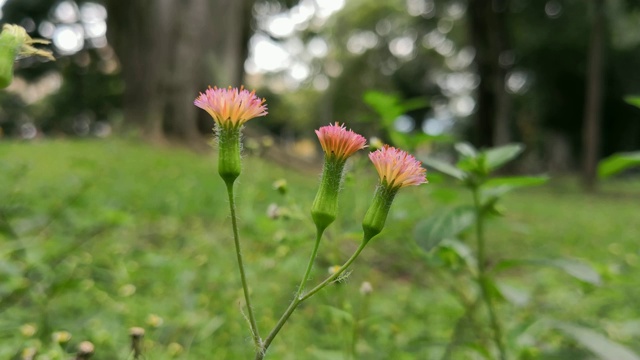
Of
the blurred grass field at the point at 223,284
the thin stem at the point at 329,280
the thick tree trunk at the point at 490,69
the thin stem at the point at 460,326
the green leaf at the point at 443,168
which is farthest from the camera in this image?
the thick tree trunk at the point at 490,69

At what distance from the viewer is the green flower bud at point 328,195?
508 mm

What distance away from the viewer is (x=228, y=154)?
0.51 meters

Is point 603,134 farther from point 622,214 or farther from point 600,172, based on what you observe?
point 600,172

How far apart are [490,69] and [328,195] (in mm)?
14314

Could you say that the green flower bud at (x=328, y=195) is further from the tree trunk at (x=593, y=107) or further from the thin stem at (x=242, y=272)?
the tree trunk at (x=593, y=107)

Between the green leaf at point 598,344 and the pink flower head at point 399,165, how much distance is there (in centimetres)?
56

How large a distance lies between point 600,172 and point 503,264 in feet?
0.98

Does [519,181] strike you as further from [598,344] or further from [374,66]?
[374,66]

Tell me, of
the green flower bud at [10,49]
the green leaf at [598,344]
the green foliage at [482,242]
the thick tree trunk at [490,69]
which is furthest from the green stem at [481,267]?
the thick tree trunk at [490,69]

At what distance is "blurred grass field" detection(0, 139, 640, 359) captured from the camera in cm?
120

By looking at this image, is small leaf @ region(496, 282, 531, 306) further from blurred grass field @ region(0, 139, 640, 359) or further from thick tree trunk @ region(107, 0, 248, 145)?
thick tree trunk @ region(107, 0, 248, 145)

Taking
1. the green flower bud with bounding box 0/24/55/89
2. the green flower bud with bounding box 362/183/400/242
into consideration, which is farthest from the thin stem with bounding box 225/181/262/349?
the green flower bud with bounding box 0/24/55/89

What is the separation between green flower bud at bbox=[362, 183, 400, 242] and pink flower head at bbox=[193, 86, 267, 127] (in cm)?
13

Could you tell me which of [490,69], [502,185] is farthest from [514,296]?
[490,69]
